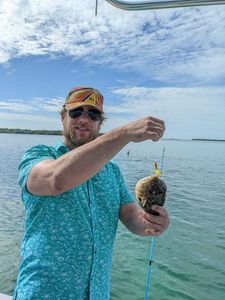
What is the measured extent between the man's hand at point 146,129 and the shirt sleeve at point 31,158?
677 mm

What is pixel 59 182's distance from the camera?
6.27 feet

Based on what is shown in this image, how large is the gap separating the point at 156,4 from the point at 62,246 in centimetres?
163

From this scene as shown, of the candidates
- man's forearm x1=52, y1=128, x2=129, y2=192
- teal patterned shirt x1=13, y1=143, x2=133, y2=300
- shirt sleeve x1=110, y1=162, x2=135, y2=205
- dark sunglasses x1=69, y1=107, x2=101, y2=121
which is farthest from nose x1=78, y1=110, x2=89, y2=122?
man's forearm x1=52, y1=128, x2=129, y2=192

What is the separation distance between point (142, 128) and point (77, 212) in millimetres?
772

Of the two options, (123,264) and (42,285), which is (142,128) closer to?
(42,285)

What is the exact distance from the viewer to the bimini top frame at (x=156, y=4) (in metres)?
2.14

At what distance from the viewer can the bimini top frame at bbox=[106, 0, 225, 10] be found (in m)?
2.14

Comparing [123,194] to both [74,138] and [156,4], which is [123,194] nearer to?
[74,138]

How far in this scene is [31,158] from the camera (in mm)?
2246

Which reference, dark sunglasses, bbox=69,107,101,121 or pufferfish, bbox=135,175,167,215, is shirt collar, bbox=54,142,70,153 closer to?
dark sunglasses, bbox=69,107,101,121

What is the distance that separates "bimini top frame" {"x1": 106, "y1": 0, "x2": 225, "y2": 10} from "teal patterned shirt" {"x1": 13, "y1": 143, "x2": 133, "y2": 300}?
1.06m

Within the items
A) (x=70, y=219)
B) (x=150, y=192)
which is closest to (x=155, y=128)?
(x=150, y=192)

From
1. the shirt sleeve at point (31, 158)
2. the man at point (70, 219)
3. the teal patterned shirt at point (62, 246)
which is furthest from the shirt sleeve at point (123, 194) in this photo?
the shirt sleeve at point (31, 158)

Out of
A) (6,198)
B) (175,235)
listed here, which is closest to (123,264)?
(175,235)
